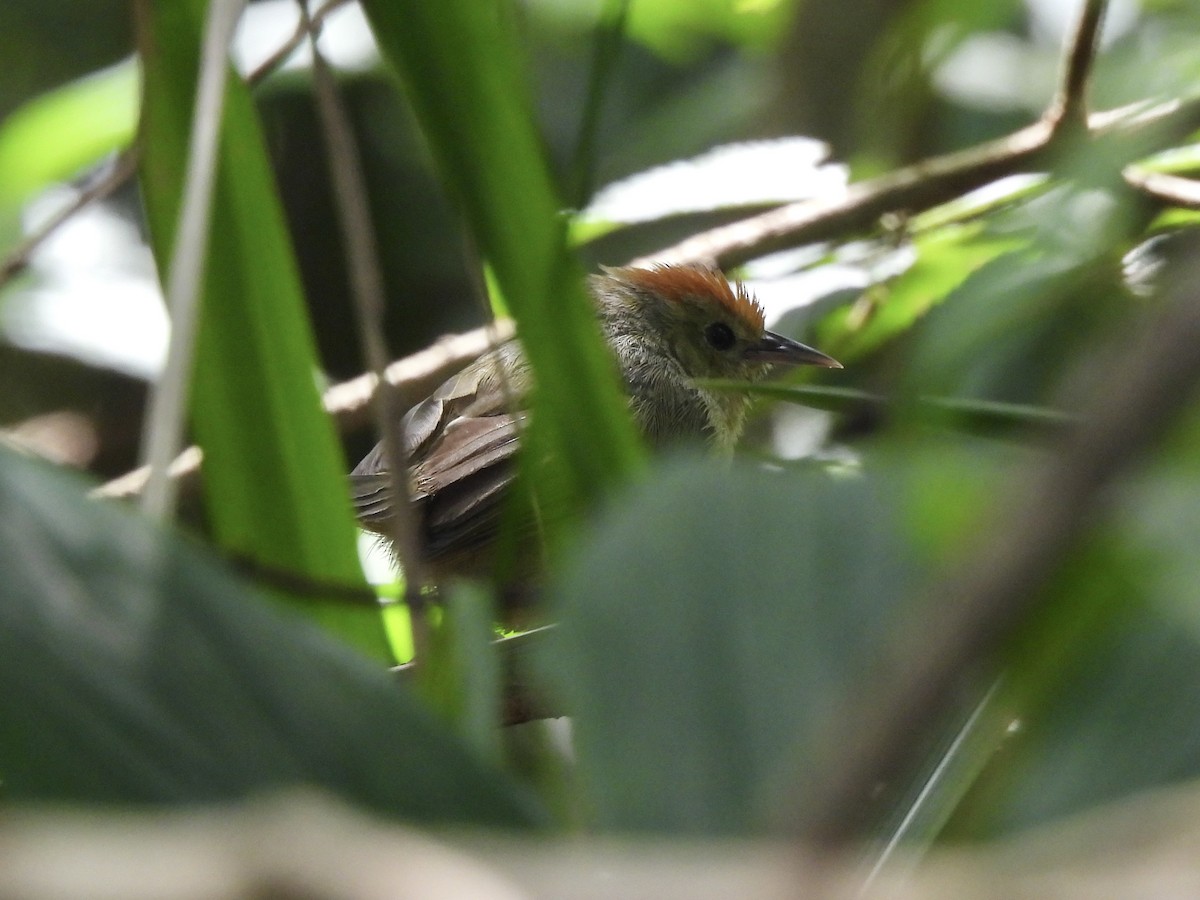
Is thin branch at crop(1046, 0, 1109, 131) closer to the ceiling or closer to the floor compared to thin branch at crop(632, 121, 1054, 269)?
closer to the floor

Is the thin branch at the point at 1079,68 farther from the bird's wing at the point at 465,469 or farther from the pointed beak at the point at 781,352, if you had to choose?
the bird's wing at the point at 465,469

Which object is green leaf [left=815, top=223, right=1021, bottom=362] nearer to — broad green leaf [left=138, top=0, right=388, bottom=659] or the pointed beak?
the pointed beak

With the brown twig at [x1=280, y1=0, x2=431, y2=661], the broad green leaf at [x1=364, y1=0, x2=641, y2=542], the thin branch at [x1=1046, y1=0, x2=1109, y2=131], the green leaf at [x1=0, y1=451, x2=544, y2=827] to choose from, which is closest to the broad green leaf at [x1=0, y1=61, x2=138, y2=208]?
the brown twig at [x1=280, y1=0, x2=431, y2=661]

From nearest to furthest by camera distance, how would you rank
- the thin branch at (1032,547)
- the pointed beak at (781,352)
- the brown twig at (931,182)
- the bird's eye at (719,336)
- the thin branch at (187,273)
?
1. the thin branch at (1032,547)
2. the thin branch at (187,273)
3. the brown twig at (931,182)
4. the pointed beak at (781,352)
5. the bird's eye at (719,336)

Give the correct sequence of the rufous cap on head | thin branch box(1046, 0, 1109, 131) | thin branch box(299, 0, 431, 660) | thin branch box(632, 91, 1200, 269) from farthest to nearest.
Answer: the rufous cap on head → thin branch box(632, 91, 1200, 269) → thin branch box(1046, 0, 1109, 131) → thin branch box(299, 0, 431, 660)

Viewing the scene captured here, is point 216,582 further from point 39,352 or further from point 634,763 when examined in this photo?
point 39,352

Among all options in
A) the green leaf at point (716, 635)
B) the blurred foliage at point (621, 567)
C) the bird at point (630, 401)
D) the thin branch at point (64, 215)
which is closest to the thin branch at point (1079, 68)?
the blurred foliage at point (621, 567)

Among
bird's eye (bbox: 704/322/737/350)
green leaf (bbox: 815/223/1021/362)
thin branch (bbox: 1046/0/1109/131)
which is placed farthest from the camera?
bird's eye (bbox: 704/322/737/350)
